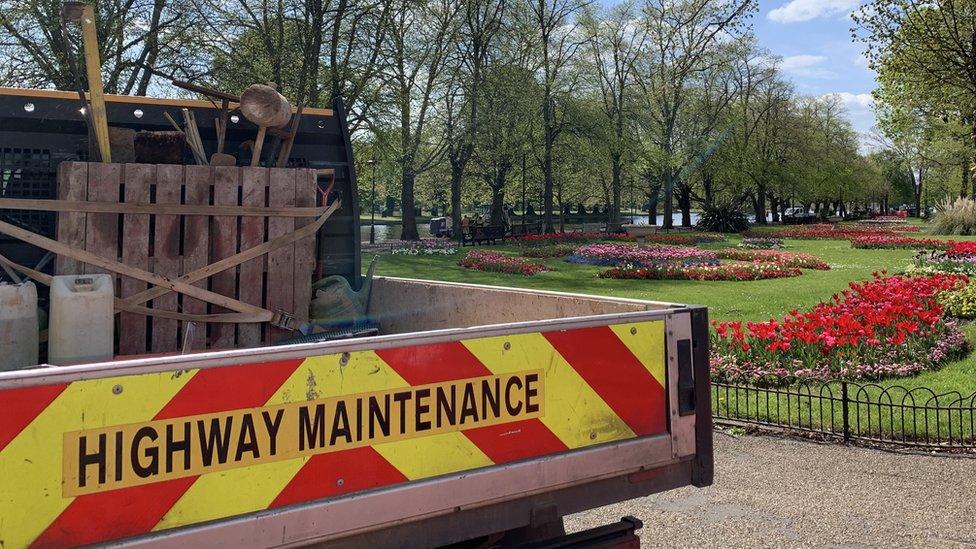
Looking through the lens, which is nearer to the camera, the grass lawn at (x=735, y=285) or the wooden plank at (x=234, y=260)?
the wooden plank at (x=234, y=260)

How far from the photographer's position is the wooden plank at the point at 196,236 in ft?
11.3

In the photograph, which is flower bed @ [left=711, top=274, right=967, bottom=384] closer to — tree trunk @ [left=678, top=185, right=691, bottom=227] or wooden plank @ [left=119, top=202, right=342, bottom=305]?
wooden plank @ [left=119, top=202, right=342, bottom=305]

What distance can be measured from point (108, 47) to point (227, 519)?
955 inches

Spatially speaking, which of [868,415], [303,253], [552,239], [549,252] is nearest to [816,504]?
[868,415]

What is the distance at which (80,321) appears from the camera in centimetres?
286

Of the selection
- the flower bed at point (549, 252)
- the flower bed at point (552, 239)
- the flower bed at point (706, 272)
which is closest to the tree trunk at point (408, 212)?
the flower bed at point (552, 239)

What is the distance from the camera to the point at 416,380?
2439mm

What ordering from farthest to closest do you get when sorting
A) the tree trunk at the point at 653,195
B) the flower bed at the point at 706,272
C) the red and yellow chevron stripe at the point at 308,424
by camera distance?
the tree trunk at the point at 653,195 → the flower bed at the point at 706,272 → the red and yellow chevron stripe at the point at 308,424

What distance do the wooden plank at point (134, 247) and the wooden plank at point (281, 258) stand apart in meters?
0.53

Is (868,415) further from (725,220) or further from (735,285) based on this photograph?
(725,220)

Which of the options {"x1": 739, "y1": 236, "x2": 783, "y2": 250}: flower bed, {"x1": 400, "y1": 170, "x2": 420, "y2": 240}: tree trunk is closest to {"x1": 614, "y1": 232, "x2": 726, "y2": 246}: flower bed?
{"x1": 739, "y1": 236, "x2": 783, "y2": 250}: flower bed

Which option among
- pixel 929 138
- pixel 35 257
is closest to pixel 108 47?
pixel 35 257

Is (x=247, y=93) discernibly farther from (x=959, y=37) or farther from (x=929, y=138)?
(x=929, y=138)

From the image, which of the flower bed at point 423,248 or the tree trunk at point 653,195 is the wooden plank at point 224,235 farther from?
the tree trunk at point 653,195
